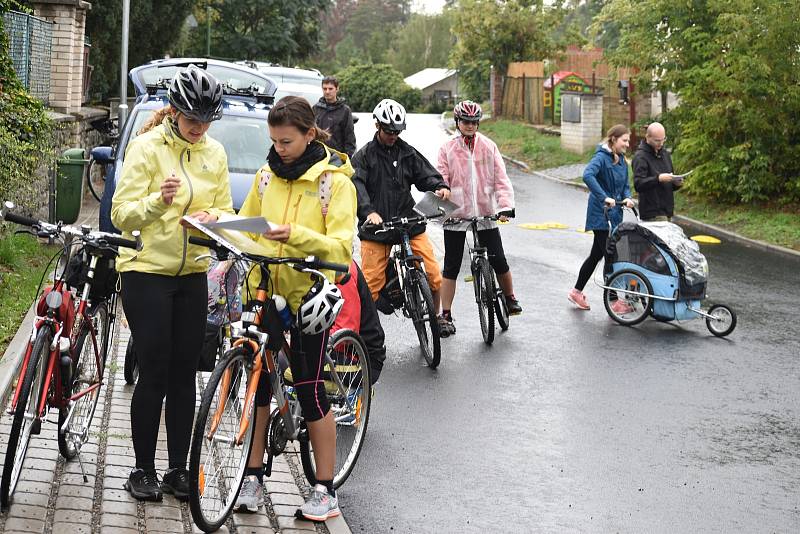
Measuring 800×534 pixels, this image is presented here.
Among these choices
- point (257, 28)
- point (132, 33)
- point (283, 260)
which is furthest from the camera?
point (257, 28)

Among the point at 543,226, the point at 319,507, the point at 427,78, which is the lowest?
Result: the point at 319,507

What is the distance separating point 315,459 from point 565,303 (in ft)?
23.2

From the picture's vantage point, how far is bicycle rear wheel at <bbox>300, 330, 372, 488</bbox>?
6.17 meters

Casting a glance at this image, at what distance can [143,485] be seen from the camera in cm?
568

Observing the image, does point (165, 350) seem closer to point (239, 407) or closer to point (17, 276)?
point (239, 407)

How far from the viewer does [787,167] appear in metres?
21.7

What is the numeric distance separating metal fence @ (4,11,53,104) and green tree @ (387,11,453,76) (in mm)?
105625

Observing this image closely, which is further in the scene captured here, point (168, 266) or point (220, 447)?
point (168, 266)

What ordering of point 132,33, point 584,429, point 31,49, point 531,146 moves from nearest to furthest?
point 584,429, point 31,49, point 132,33, point 531,146

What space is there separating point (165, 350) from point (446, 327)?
5.19 metres

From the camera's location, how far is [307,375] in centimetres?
564

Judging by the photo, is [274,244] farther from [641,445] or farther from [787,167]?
[787,167]

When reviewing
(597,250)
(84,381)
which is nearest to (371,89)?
(597,250)

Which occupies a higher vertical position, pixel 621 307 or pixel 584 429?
pixel 621 307
